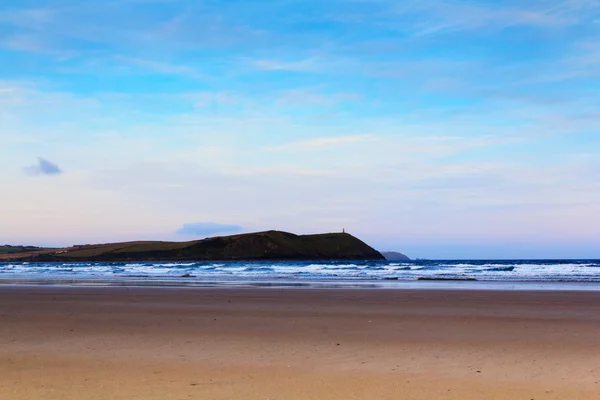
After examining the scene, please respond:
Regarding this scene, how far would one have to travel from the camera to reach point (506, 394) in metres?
6.91

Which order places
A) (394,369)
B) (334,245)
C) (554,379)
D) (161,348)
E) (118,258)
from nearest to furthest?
(554,379) → (394,369) → (161,348) → (118,258) → (334,245)

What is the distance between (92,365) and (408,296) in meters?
15.4

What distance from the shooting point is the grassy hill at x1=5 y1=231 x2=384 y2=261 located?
120062mm

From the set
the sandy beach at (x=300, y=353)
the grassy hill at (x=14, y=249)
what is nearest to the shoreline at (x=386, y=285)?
the sandy beach at (x=300, y=353)

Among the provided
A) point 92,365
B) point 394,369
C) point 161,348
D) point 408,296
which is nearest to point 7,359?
point 92,365

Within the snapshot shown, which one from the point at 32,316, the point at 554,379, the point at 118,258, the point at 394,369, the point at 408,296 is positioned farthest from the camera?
the point at 118,258

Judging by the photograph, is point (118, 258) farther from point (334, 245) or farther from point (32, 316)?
point (32, 316)

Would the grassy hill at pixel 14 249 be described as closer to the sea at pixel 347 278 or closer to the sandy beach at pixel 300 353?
the sea at pixel 347 278

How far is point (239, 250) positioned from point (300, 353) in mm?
112097

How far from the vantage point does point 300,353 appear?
31.7 feet

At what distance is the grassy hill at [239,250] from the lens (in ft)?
394

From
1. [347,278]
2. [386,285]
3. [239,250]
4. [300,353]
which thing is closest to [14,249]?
[239,250]

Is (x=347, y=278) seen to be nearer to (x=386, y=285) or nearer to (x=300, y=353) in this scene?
(x=386, y=285)

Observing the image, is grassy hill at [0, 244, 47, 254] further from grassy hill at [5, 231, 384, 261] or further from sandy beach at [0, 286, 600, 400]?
sandy beach at [0, 286, 600, 400]
